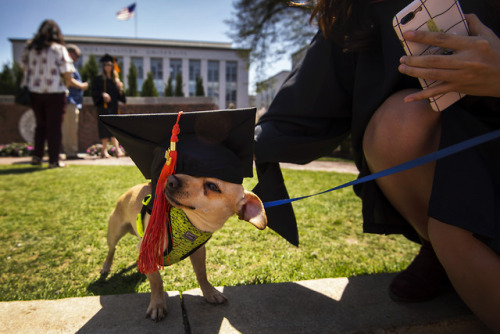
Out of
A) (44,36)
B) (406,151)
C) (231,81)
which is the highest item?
(231,81)

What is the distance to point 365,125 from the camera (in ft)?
5.32

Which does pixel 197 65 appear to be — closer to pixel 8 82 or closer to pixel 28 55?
pixel 8 82

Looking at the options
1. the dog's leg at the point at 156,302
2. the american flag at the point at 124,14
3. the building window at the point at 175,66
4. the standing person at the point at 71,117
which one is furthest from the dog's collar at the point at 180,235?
the building window at the point at 175,66

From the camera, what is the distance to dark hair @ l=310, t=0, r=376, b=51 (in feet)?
5.35

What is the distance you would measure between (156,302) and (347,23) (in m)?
1.70

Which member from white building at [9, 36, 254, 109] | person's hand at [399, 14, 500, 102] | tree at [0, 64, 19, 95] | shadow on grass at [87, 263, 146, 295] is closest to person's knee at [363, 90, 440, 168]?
person's hand at [399, 14, 500, 102]

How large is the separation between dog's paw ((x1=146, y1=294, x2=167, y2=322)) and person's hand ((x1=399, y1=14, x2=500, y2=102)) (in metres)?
1.45

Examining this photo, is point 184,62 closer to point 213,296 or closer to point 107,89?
point 107,89

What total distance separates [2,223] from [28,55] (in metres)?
3.91

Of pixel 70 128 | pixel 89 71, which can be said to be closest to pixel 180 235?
pixel 70 128

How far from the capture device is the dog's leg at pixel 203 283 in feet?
5.46

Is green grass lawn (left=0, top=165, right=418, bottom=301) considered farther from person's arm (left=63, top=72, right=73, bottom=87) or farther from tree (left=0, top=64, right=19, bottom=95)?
tree (left=0, top=64, right=19, bottom=95)

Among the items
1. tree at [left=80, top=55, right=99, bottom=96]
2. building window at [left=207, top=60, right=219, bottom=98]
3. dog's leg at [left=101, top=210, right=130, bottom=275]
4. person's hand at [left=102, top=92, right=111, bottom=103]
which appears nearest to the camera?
dog's leg at [left=101, top=210, right=130, bottom=275]

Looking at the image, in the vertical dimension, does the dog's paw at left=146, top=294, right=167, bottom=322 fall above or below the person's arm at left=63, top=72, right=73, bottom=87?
below
